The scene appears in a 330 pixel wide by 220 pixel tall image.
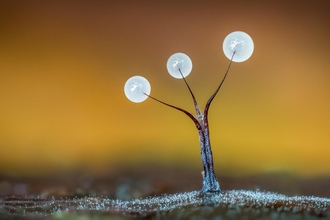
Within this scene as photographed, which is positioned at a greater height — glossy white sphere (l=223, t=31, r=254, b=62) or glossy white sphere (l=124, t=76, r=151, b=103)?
glossy white sphere (l=223, t=31, r=254, b=62)

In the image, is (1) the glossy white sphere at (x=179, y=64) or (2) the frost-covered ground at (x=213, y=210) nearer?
(2) the frost-covered ground at (x=213, y=210)

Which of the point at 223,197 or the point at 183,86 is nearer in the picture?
the point at 223,197

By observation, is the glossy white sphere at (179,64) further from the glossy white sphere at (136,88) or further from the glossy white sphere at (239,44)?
the glossy white sphere at (239,44)

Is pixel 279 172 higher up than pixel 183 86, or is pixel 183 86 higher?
pixel 183 86

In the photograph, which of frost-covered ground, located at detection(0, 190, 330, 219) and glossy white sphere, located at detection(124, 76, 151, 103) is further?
glossy white sphere, located at detection(124, 76, 151, 103)

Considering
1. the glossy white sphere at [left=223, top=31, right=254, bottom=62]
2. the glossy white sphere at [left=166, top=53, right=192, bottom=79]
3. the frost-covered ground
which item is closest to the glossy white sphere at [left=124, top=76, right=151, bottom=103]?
the glossy white sphere at [left=166, top=53, right=192, bottom=79]

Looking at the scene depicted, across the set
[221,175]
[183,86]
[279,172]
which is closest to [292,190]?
[279,172]

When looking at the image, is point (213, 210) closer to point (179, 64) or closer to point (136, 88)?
point (136, 88)

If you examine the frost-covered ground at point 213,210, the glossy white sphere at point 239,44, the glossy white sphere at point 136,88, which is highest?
the glossy white sphere at point 239,44

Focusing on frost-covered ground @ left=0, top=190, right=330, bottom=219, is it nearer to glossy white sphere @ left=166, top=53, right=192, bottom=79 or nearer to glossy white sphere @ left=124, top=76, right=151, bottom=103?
glossy white sphere @ left=124, top=76, right=151, bottom=103

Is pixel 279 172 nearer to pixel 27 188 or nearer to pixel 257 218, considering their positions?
pixel 257 218

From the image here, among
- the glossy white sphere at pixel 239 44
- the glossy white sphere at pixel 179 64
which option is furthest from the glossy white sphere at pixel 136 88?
the glossy white sphere at pixel 239 44
